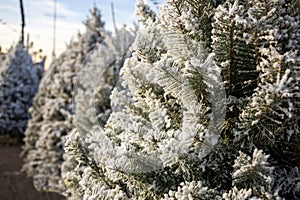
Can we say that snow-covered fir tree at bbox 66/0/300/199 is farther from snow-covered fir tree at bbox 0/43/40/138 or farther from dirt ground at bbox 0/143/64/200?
snow-covered fir tree at bbox 0/43/40/138

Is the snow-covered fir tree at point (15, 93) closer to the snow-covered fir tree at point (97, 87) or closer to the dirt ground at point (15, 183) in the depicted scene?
the dirt ground at point (15, 183)

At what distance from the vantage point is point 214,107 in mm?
2170

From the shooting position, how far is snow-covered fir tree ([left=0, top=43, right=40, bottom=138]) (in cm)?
1444

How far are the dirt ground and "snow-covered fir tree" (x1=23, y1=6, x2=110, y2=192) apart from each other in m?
0.88

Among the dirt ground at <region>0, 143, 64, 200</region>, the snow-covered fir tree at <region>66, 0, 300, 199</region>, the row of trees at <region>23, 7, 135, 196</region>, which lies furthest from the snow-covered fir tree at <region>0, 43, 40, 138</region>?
the snow-covered fir tree at <region>66, 0, 300, 199</region>

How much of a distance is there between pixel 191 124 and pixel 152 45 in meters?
0.60

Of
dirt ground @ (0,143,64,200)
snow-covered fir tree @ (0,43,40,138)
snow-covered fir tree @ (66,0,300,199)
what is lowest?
dirt ground @ (0,143,64,200)

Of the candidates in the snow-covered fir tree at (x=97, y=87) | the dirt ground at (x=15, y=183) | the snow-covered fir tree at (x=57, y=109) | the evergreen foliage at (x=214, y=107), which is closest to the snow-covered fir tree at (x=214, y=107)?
the evergreen foliage at (x=214, y=107)

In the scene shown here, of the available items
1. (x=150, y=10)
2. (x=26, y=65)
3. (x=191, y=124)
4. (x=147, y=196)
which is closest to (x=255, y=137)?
(x=191, y=124)

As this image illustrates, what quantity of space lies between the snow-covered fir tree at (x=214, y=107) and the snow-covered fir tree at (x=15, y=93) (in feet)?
41.7

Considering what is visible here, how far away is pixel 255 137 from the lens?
2131mm

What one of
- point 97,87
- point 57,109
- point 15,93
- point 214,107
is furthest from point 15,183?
point 214,107

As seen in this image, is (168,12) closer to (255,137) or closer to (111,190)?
(255,137)

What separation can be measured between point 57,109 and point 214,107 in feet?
20.6
